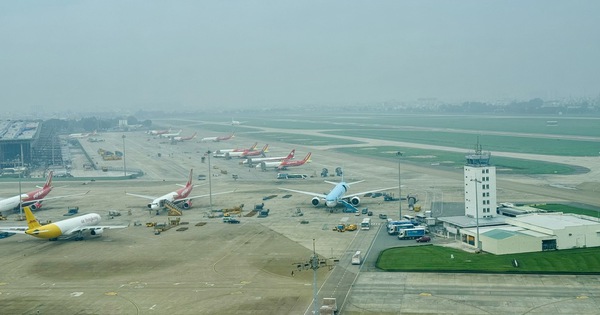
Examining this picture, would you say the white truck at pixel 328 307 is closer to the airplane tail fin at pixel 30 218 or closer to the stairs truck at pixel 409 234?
the stairs truck at pixel 409 234

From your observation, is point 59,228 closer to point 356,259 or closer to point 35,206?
point 35,206

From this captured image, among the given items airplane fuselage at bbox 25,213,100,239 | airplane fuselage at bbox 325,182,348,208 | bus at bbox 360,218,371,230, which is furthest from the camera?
airplane fuselage at bbox 325,182,348,208

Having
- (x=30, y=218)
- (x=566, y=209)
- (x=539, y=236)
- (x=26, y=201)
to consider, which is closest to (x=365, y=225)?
(x=539, y=236)

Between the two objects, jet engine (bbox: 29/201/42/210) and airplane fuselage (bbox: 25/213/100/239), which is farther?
jet engine (bbox: 29/201/42/210)

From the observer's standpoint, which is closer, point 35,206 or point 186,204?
point 186,204

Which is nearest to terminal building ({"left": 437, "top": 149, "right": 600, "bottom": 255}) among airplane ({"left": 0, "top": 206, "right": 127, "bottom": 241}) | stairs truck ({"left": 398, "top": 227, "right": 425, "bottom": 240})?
stairs truck ({"left": 398, "top": 227, "right": 425, "bottom": 240})

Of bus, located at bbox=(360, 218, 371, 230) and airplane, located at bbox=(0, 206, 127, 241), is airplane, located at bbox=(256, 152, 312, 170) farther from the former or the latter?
airplane, located at bbox=(0, 206, 127, 241)

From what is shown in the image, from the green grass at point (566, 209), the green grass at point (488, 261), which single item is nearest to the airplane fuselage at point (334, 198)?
the green grass at point (566, 209)
